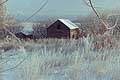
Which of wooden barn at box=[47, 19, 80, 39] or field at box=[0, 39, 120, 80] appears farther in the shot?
wooden barn at box=[47, 19, 80, 39]

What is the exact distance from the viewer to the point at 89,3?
0.42 meters

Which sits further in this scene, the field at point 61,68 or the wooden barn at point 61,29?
the wooden barn at point 61,29

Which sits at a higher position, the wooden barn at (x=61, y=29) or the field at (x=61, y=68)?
the wooden barn at (x=61, y=29)

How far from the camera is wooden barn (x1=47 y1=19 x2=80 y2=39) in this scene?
15.7 feet

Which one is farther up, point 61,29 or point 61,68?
point 61,29

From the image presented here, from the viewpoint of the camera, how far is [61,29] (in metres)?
5.11

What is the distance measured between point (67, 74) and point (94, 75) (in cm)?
27

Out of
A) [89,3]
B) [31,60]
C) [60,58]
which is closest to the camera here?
[89,3]

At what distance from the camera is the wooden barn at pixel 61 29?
15.7 ft

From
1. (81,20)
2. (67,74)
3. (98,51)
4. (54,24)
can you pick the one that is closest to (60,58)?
(67,74)

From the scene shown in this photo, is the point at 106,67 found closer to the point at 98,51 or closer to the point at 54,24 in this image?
the point at 98,51

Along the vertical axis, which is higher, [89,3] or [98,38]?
[89,3]

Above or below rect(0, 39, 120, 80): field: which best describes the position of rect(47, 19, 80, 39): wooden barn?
above

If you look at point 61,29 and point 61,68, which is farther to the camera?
point 61,29
